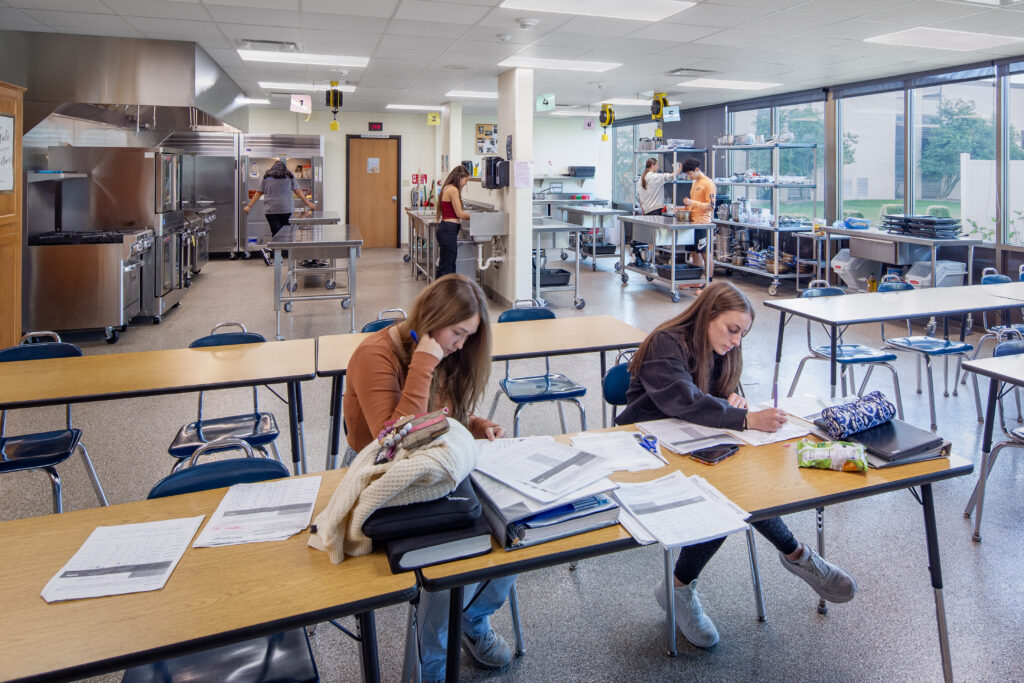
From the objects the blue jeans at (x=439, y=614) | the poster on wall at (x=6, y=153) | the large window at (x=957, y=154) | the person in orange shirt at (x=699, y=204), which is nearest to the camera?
the blue jeans at (x=439, y=614)

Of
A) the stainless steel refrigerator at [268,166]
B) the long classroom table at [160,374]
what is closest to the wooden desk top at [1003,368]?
the long classroom table at [160,374]

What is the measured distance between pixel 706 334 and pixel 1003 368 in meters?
1.60

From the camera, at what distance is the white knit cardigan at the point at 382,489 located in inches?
61.6

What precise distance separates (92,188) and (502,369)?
15.8ft

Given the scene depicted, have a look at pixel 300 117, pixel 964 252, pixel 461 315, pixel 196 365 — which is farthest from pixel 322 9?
pixel 300 117

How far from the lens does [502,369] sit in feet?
19.6

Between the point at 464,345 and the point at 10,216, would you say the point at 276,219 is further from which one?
the point at 464,345

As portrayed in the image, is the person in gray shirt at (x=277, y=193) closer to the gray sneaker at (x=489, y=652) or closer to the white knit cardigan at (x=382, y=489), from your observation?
the gray sneaker at (x=489, y=652)

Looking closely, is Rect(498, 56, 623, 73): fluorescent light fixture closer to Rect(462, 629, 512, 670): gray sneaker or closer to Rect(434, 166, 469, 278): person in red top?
Rect(434, 166, 469, 278): person in red top

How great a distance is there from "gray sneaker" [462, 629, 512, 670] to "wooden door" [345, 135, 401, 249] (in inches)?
→ 529

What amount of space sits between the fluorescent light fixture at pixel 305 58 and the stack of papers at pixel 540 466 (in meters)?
6.86

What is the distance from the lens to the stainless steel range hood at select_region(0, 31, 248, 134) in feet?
23.1

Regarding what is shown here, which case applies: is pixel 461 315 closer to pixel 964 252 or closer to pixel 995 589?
pixel 995 589

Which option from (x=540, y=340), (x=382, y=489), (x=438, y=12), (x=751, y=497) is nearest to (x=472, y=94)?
(x=438, y=12)
